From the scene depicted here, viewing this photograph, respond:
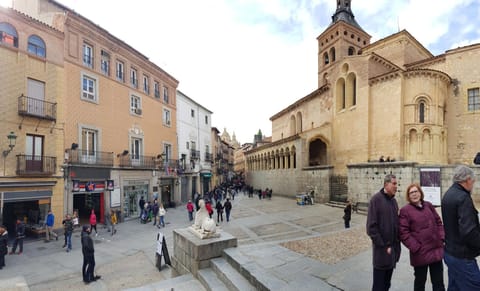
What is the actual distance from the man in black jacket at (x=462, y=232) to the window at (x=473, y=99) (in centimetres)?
2645

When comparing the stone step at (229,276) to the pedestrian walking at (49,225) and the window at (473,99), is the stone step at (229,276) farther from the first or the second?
the window at (473,99)

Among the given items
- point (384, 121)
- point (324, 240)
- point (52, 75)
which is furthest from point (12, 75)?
point (384, 121)

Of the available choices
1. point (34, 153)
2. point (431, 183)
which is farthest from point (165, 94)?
point (431, 183)

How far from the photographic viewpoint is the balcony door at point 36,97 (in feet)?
43.2

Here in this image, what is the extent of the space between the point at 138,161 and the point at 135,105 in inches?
178

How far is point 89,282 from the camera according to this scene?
7.65m

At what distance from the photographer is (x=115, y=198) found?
1714 centimetres

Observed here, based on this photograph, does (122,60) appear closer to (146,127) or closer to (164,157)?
(146,127)

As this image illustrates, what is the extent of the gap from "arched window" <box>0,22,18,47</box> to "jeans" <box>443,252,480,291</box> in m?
18.0

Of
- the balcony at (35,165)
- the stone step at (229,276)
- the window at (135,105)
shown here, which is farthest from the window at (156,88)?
the stone step at (229,276)

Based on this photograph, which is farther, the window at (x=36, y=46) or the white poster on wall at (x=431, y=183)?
the white poster on wall at (x=431, y=183)

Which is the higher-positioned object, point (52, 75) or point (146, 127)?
point (52, 75)

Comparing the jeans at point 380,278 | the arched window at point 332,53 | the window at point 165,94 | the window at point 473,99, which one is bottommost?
the jeans at point 380,278

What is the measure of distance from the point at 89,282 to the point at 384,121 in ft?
77.7
